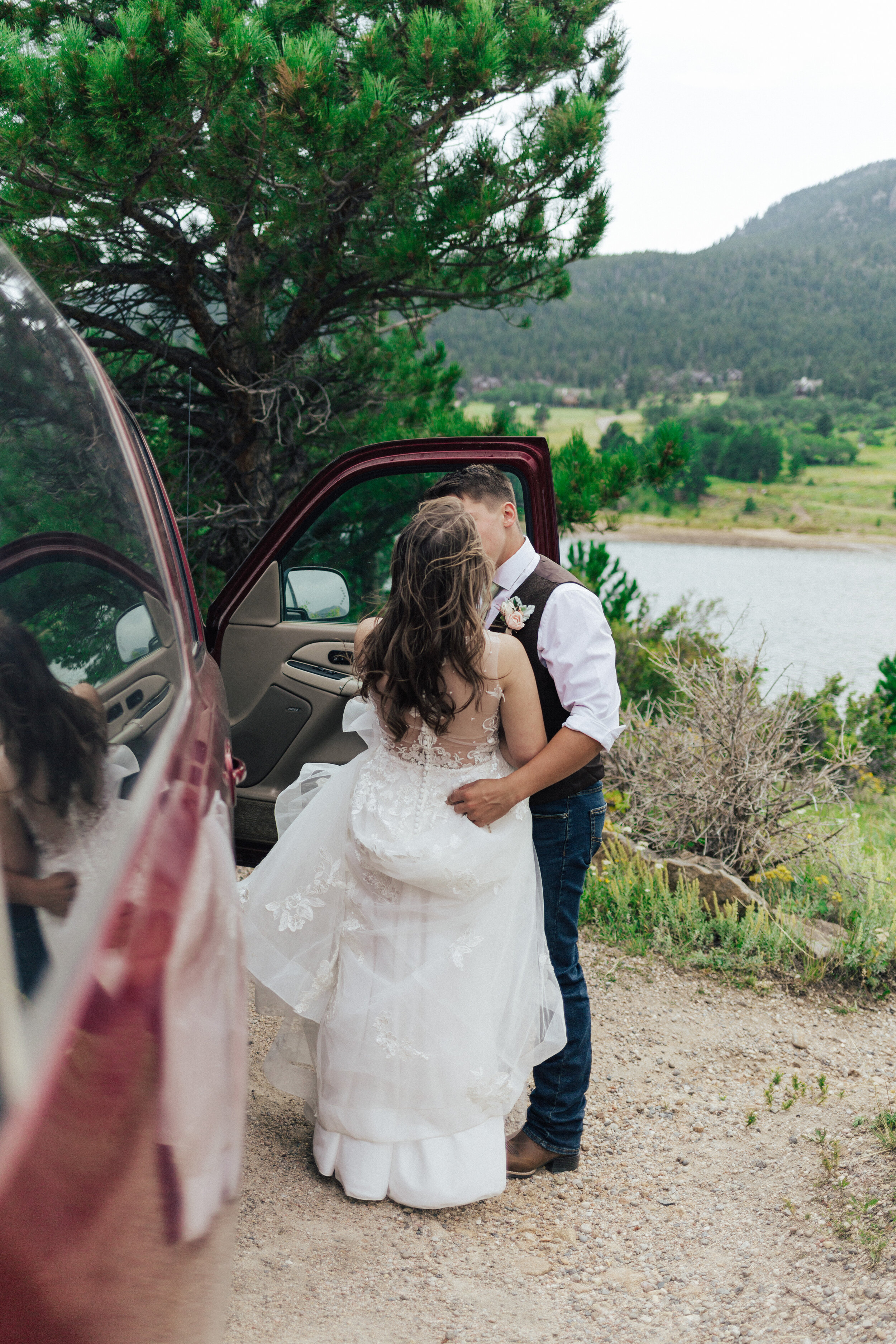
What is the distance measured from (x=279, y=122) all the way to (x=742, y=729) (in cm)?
375

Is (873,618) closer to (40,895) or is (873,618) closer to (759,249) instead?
(40,895)

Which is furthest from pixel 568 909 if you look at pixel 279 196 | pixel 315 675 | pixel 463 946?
pixel 279 196

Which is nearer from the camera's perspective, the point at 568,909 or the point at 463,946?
the point at 463,946

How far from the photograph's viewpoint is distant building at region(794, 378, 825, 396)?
2341 inches

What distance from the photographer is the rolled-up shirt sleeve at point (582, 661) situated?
2.39 metres

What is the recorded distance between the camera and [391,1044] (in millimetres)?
2385

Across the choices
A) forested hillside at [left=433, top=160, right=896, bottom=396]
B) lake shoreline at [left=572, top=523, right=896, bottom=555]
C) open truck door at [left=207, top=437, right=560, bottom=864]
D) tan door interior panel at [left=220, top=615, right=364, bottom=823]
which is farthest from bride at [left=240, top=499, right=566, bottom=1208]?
forested hillside at [left=433, top=160, right=896, bottom=396]

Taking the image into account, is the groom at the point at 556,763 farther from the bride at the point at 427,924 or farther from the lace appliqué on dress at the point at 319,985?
the lace appliqué on dress at the point at 319,985

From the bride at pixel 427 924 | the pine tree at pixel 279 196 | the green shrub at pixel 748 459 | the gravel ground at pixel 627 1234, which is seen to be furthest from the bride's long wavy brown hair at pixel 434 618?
the green shrub at pixel 748 459

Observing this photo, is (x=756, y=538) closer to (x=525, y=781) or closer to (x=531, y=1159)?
(x=531, y=1159)

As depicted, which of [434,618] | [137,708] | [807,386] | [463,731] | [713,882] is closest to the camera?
[137,708]

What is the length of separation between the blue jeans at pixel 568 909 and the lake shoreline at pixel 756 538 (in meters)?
22.4

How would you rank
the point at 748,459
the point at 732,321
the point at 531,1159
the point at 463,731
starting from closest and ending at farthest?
the point at 463,731 → the point at 531,1159 → the point at 748,459 → the point at 732,321

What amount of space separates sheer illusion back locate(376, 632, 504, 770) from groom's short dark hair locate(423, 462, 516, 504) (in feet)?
1.39
